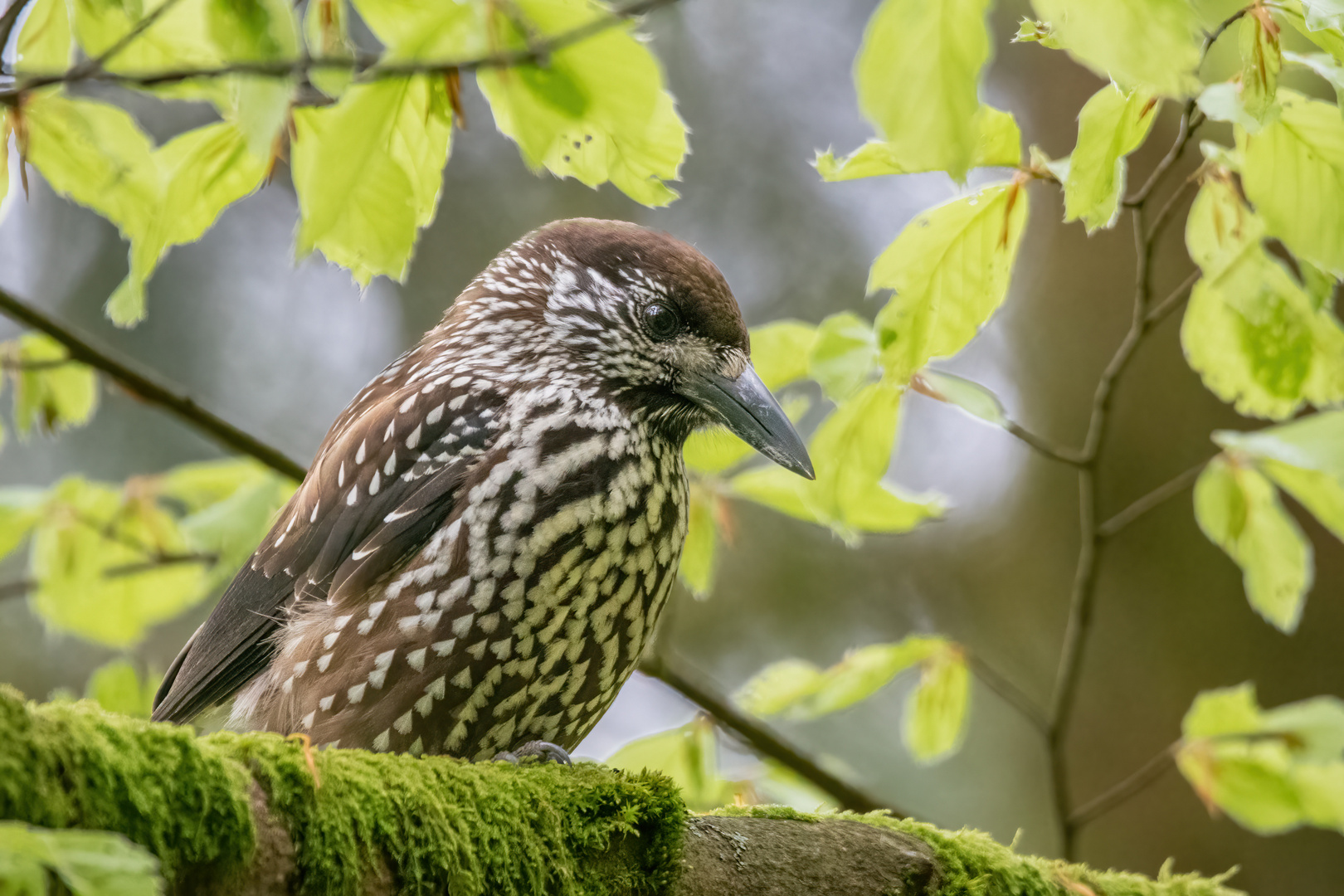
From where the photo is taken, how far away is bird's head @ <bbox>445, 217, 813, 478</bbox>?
8.71 feet

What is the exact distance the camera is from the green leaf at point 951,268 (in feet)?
6.64

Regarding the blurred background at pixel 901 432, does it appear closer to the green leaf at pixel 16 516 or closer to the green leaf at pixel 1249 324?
the green leaf at pixel 16 516

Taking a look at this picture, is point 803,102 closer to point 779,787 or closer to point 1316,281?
point 779,787

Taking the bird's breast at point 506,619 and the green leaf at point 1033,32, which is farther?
the bird's breast at point 506,619

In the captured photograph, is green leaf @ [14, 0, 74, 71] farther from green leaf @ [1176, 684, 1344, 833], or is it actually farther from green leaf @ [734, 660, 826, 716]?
green leaf @ [1176, 684, 1344, 833]

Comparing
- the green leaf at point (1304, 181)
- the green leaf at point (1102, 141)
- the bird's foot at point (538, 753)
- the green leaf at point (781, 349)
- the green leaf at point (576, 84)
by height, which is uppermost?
the green leaf at point (576, 84)

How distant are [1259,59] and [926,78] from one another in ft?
2.12

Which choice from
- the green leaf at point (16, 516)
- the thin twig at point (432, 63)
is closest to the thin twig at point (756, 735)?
the green leaf at point (16, 516)

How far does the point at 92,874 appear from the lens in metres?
0.91

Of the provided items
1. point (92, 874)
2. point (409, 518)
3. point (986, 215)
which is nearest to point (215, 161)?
point (409, 518)

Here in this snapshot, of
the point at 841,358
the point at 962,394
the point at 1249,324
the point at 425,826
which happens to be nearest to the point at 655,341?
the point at 841,358

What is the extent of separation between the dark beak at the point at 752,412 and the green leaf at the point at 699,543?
357 mm

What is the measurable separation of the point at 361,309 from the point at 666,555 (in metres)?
6.10

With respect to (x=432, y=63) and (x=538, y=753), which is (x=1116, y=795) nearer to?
(x=538, y=753)
